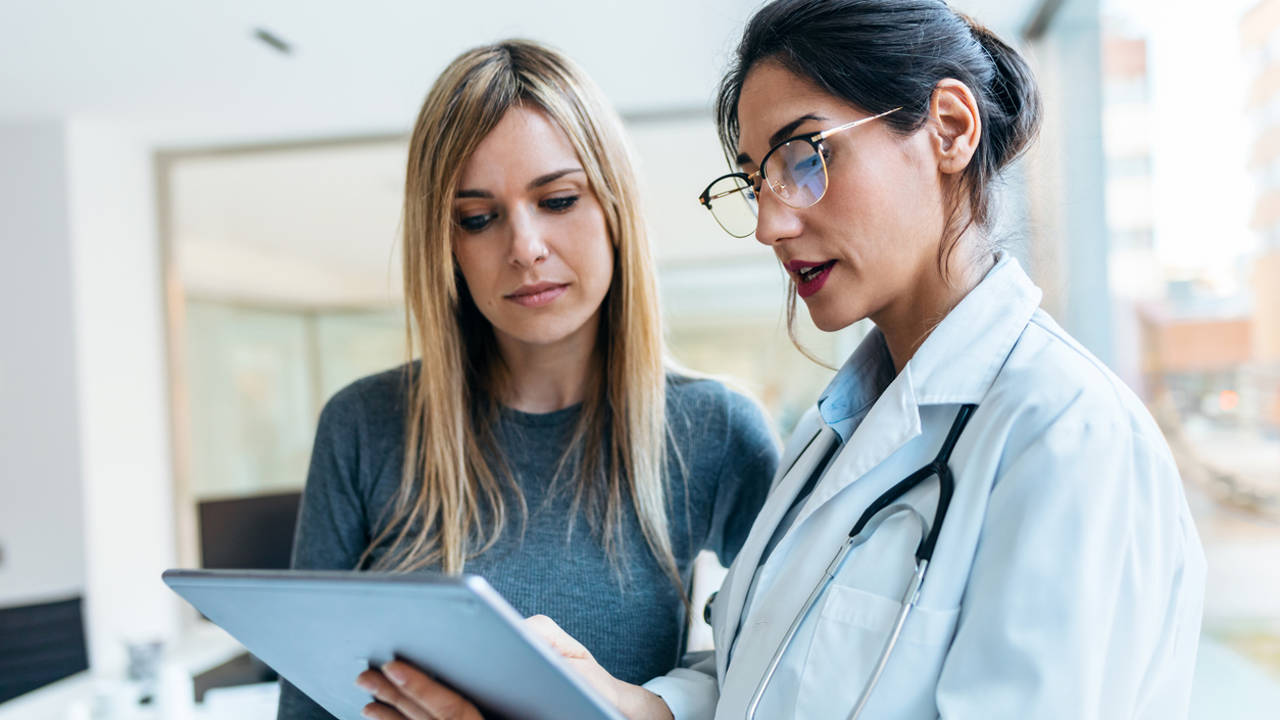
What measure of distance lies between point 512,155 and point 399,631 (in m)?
0.71

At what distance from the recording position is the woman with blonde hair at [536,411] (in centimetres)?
130

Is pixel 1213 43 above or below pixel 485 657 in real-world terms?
above

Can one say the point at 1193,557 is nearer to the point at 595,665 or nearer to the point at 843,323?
the point at 843,323

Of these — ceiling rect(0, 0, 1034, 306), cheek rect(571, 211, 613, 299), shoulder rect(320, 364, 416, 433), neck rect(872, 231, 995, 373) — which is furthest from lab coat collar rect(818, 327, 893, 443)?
ceiling rect(0, 0, 1034, 306)

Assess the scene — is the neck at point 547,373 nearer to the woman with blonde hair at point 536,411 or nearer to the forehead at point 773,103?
the woman with blonde hair at point 536,411

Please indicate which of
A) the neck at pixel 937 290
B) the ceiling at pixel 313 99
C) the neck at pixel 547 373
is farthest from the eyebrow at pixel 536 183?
the ceiling at pixel 313 99

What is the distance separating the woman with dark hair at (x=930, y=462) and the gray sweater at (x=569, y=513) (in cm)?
17

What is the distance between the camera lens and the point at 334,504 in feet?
4.48

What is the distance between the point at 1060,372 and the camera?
31.7 inches

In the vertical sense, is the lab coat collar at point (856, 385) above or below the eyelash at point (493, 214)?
below

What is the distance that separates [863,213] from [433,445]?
0.74 metres

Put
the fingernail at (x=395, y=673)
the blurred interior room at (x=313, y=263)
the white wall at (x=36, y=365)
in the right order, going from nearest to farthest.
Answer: the fingernail at (x=395, y=673)
the blurred interior room at (x=313, y=263)
the white wall at (x=36, y=365)

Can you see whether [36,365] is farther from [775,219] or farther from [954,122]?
[954,122]

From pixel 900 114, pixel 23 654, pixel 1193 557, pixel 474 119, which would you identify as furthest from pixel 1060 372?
pixel 23 654
